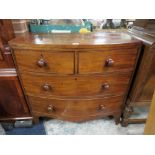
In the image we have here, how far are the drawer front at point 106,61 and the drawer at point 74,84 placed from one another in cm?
6

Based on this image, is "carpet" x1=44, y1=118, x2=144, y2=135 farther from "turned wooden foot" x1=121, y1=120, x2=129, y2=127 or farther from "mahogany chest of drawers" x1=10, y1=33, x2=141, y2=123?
"mahogany chest of drawers" x1=10, y1=33, x2=141, y2=123

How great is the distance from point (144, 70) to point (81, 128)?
2.64 ft

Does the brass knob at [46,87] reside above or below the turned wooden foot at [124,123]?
above

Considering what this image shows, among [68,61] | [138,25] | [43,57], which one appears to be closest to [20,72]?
[43,57]

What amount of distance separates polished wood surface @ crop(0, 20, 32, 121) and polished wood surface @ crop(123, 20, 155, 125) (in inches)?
36.6

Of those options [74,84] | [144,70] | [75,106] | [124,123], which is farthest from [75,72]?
[124,123]

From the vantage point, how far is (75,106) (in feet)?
3.84

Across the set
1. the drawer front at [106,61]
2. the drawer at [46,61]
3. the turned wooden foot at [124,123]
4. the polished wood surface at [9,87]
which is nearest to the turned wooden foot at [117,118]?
the turned wooden foot at [124,123]

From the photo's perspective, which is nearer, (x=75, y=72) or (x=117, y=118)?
(x=75, y=72)

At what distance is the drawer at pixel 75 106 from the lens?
1.15 m

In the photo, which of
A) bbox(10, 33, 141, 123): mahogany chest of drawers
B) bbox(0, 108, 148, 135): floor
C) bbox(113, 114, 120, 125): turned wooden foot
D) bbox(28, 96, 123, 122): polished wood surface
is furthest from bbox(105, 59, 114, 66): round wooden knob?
bbox(0, 108, 148, 135): floor

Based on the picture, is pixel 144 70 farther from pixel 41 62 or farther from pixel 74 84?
pixel 41 62

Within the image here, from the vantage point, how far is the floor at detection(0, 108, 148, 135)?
1.31 metres

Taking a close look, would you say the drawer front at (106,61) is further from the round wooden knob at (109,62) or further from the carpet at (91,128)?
the carpet at (91,128)
